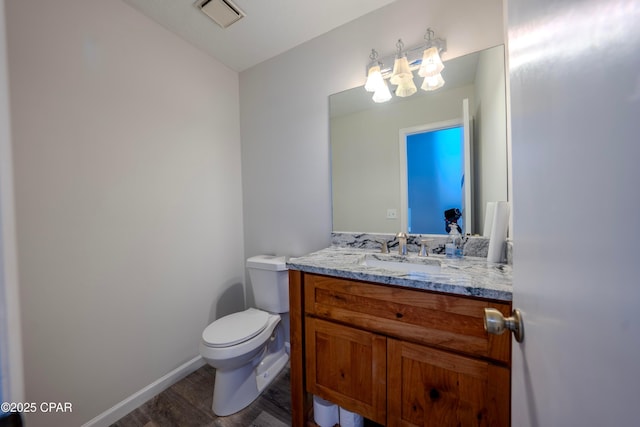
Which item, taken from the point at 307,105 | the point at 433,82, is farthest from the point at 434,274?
the point at 307,105

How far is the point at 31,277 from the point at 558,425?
1847 millimetres

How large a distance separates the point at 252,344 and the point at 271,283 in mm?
416

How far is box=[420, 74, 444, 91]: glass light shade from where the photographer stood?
132cm

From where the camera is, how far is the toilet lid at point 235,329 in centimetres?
131

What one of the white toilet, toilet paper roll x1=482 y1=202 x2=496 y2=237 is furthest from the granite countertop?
the white toilet

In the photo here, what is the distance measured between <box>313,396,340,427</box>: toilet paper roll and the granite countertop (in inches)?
28.3

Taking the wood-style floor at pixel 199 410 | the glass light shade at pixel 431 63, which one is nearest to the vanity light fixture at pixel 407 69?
the glass light shade at pixel 431 63

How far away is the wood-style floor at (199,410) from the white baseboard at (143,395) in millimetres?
27

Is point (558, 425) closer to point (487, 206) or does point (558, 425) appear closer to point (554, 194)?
point (554, 194)

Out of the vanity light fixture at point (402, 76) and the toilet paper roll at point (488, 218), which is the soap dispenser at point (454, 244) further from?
the vanity light fixture at point (402, 76)

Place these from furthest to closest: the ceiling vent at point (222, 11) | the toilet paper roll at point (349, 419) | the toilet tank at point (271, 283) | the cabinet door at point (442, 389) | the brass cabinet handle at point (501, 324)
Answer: the toilet tank at point (271, 283)
the ceiling vent at point (222, 11)
the toilet paper roll at point (349, 419)
the cabinet door at point (442, 389)
the brass cabinet handle at point (501, 324)

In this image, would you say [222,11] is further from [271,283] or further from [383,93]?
[271,283]

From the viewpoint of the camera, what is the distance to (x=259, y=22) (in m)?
1.56

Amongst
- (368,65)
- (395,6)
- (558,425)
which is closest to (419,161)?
(368,65)
